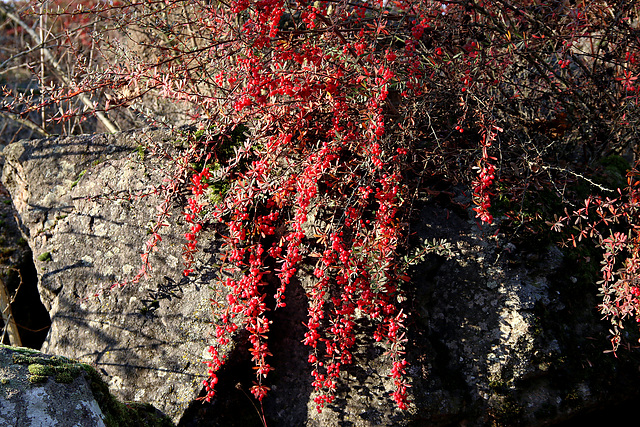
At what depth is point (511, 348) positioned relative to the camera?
7.80 ft

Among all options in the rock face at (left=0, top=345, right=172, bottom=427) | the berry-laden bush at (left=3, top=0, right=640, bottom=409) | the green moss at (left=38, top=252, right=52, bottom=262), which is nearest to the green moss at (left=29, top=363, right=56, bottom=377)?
the rock face at (left=0, top=345, right=172, bottom=427)

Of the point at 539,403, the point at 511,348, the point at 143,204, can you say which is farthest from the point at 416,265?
the point at 143,204

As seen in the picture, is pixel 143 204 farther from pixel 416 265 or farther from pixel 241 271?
pixel 416 265

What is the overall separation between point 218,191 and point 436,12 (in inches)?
67.3

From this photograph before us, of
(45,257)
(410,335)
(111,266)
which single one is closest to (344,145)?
(410,335)

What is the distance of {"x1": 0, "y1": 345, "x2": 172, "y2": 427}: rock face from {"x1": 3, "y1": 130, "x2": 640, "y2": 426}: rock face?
0.69 meters

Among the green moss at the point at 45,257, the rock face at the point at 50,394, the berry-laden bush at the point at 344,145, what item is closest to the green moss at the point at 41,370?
the rock face at the point at 50,394

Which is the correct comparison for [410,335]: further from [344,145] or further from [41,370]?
[41,370]

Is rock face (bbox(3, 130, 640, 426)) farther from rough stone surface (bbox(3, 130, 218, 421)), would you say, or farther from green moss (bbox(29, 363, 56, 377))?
green moss (bbox(29, 363, 56, 377))

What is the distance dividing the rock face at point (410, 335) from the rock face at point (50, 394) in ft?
2.25

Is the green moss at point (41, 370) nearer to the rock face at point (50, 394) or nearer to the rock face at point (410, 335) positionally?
the rock face at point (50, 394)

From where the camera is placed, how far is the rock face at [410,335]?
238 centimetres

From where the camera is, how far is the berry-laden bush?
89.5 inches

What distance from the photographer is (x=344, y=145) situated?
2498 mm
